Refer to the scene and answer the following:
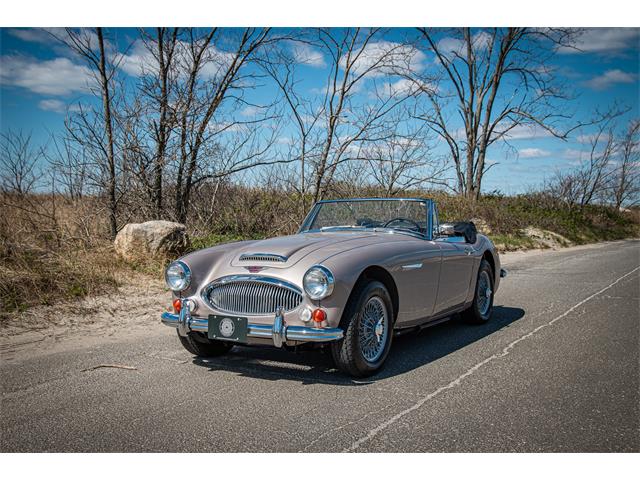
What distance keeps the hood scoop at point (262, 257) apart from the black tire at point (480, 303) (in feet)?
8.71

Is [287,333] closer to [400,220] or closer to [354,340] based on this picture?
[354,340]

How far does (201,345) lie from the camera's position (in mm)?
4504

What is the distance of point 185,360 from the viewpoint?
4.52 metres

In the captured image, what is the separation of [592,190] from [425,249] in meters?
29.4

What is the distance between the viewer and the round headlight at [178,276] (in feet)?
14.0

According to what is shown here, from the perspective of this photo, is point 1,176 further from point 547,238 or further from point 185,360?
point 547,238

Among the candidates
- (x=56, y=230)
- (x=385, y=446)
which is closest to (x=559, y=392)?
(x=385, y=446)

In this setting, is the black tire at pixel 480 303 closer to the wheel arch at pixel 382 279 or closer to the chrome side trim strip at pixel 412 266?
the chrome side trim strip at pixel 412 266

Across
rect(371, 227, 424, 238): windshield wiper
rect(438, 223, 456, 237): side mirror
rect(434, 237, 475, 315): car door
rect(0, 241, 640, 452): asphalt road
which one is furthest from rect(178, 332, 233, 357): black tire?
rect(438, 223, 456, 237): side mirror

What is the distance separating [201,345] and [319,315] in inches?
51.6

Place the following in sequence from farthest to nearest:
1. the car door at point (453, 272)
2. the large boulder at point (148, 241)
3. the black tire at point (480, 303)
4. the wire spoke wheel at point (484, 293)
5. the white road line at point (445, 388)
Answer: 1. the large boulder at point (148, 241)
2. the wire spoke wheel at point (484, 293)
3. the black tire at point (480, 303)
4. the car door at point (453, 272)
5. the white road line at point (445, 388)

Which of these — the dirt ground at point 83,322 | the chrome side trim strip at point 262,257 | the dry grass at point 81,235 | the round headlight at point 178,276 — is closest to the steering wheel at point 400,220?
the chrome side trim strip at point 262,257

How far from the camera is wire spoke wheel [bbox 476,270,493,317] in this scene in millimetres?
6016

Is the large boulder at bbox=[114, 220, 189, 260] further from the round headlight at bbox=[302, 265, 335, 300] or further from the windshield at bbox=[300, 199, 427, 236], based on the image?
the round headlight at bbox=[302, 265, 335, 300]
